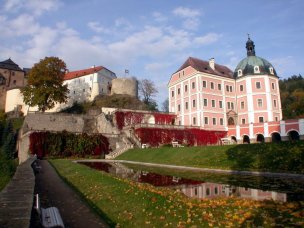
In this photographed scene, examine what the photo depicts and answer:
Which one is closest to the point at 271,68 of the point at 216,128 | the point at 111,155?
the point at 216,128

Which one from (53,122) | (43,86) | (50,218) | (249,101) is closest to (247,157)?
(50,218)

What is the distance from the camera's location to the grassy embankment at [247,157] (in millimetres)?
17311

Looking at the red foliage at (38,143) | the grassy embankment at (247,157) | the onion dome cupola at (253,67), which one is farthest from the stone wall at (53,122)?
the onion dome cupola at (253,67)

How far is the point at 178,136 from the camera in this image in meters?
47.0

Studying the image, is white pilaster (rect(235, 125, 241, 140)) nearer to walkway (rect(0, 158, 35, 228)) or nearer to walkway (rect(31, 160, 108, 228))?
walkway (rect(31, 160, 108, 228))

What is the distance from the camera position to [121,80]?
75.3 m

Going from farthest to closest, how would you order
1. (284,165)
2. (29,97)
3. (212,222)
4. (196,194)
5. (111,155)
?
(29,97), (111,155), (284,165), (196,194), (212,222)

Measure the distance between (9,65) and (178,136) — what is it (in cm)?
6897

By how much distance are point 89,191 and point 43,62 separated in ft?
166

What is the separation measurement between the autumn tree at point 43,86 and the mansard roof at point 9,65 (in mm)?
39533

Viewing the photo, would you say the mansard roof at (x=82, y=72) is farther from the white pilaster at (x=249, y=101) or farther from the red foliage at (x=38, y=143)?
the white pilaster at (x=249, y=101)

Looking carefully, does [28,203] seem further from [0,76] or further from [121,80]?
[0,76]

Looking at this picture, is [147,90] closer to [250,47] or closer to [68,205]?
[250,47]

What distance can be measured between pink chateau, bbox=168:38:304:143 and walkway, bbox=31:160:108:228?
118 feet
